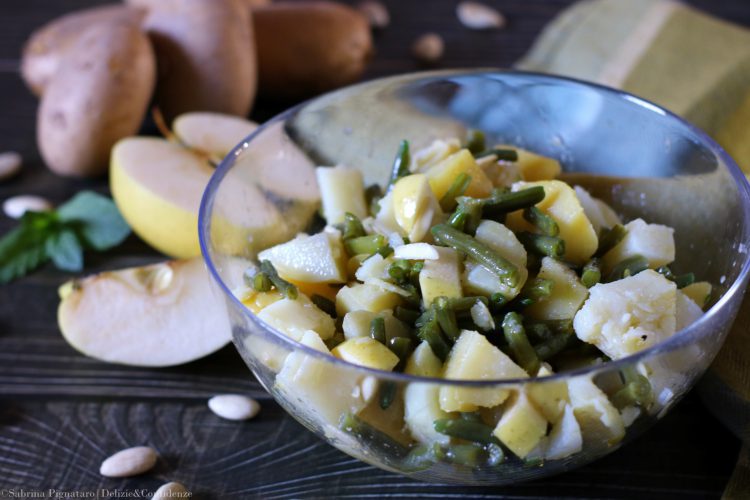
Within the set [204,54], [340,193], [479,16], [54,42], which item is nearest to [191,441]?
[340,193]

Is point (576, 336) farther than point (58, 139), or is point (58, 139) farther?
point (58, 139)

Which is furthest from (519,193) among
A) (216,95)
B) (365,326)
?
(216,95)

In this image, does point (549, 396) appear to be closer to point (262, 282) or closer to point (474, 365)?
point (474, 365)

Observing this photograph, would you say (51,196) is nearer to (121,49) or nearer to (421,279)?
(121,49)

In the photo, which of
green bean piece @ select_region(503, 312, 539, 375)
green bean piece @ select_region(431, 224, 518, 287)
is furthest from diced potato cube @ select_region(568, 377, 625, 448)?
green bean piece @ select_region(431, 224, 518, 287)

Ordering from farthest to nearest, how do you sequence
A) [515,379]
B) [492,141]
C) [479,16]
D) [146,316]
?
1. [479,16]
2. [492,141]
3. [146,316]
4. [515,379]
